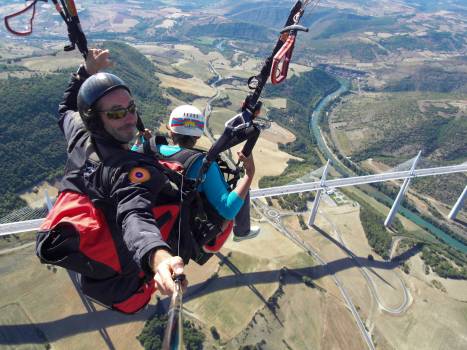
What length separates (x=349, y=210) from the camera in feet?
139

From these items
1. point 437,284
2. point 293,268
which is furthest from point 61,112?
point 437,284

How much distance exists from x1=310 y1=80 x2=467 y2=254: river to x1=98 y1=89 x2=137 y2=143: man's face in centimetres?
5186

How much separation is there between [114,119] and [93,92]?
28cm

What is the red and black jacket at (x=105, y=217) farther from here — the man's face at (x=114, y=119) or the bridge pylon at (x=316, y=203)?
the bridge pylon at (x=316, y=203)

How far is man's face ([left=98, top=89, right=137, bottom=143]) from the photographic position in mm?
2807

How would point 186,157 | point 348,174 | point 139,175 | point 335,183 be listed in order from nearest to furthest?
point 139,175
point 186,157
point 335,183
point 348,174

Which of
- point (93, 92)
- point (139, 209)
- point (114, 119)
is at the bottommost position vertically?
point (139, 209)

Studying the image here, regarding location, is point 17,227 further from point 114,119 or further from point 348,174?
point 348,174

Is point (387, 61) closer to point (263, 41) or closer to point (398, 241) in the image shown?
point (263, 41)

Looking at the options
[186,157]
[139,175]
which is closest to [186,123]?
[186,157]

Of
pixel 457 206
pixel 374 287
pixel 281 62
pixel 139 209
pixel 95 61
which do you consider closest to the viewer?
pixel 139 209

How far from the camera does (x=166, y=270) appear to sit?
1.85 meters

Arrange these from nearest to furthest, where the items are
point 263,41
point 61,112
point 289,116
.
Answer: point 61,112
point 289,116
point 263,41

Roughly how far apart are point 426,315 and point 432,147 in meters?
50.3
